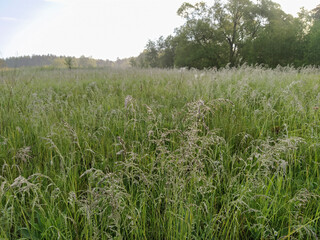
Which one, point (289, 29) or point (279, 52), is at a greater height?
point (289, 29)

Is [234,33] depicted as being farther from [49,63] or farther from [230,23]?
[49,63]

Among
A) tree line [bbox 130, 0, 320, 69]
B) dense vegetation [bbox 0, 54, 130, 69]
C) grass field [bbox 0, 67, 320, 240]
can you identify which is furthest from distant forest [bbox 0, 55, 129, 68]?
tree line [bbox 130, 0, 320, 69]

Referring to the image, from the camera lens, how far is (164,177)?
1.43 meters

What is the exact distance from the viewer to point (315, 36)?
21281 millimetres

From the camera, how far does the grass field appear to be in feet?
3.94

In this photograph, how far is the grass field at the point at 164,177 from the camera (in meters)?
1.20

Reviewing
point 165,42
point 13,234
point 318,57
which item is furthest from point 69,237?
point 165,42

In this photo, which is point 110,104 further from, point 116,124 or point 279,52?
point 279,52

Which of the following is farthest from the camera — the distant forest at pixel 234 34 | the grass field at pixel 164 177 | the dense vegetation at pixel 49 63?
the distant forest at pixel 234 34

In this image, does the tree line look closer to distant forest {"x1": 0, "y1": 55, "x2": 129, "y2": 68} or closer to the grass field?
distant forest {"x1": 0, "y1": 55, "x2": 129, "y2": 68}

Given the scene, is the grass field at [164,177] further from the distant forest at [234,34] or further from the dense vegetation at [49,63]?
the distant forest at [234,34]

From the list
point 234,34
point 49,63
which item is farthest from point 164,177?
point 234,34

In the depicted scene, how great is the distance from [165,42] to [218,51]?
14.3 meters

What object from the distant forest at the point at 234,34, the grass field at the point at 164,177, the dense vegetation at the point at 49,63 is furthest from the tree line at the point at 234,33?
the grass field at the point at 164,177
